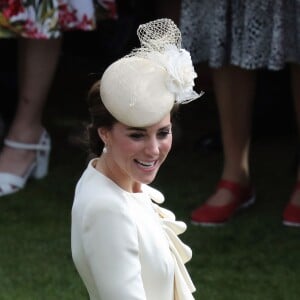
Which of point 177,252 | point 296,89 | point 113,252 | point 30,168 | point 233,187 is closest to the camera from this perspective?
point 113,252

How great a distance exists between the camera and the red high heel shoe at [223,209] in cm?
443

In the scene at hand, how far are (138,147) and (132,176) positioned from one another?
76 mm

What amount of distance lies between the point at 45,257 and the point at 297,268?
34.8 inches

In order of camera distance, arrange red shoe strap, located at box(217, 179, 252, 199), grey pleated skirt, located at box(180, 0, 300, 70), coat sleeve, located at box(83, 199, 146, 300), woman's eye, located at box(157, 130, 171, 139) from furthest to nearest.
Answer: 1. red shoe strap, located at box(217, 179, 252, 199)
2. grey pleated skirt, located at box(180, 0, 300, 70)
3. woman's eye, located at box(157, 130, 171, 139)
4. coat sleeve, located at box(83, 199, 146, 300)

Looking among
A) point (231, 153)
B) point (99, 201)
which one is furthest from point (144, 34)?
point (231, 153)

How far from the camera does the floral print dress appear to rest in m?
4.60

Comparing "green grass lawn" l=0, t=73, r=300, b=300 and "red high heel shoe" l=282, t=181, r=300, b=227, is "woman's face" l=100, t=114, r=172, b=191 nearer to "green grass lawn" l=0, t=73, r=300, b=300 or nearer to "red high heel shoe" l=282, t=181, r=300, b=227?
"green grass lawn" l=0, t=73, r=300, b=300

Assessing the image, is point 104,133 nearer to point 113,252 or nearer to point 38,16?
point 113,252

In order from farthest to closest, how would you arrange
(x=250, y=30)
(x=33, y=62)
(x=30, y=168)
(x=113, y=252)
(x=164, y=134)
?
(x=30, y=168)
(x=33, y=62)
(x=250, y=30)
(x=164, y=134)
(x=113, y=252)

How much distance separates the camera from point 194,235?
433 cm

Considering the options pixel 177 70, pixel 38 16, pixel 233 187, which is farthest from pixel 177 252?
pixel 38 16

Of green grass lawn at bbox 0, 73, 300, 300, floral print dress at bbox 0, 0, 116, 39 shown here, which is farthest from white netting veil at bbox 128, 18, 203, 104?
floral print dress at bbox 0, 0, 116, 39

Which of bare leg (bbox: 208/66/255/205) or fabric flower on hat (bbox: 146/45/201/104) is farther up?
fabric flower on hat (bbox: 146/45/201/104)

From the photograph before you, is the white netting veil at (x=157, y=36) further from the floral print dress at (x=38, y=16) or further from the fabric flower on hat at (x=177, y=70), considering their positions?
the floral print dress at (x=38, y=16)
